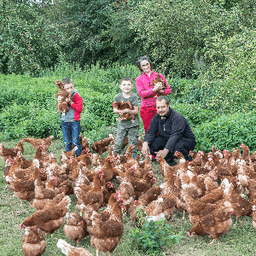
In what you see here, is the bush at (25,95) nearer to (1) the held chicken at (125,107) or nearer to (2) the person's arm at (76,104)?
(2) the person's arm at (76,104)

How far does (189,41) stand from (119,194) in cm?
889

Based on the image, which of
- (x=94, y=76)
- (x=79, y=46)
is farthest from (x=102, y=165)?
(x=79, y=46)

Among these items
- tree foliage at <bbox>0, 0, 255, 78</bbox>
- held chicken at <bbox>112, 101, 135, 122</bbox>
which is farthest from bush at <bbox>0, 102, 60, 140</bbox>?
tree foliage at <bbox>0, 0, 255, 78</bbox>

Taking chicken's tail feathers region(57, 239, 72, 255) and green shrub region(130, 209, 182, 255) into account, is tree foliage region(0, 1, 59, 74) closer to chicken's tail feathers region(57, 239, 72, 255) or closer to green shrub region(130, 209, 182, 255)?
green shrub region(130, 209, 182, 255)

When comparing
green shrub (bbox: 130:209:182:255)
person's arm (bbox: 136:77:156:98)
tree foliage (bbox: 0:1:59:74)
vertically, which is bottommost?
green shrub (bbox: 130:209:182:255)

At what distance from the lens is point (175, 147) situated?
6.22 metres

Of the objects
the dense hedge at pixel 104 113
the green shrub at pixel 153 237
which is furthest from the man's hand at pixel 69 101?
the green shrub at pixel 153 237

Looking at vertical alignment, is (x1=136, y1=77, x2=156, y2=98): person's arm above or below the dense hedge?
above

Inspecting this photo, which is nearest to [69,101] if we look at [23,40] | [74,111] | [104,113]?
[74,111]

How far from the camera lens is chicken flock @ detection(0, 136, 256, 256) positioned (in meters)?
3.68

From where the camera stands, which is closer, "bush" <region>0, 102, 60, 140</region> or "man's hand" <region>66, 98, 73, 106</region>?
"man's hand" <region>66, 98, 73, 106</region>

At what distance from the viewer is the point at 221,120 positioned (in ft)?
22.4

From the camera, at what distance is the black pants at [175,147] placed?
620 cm

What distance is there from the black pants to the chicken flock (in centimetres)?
26
